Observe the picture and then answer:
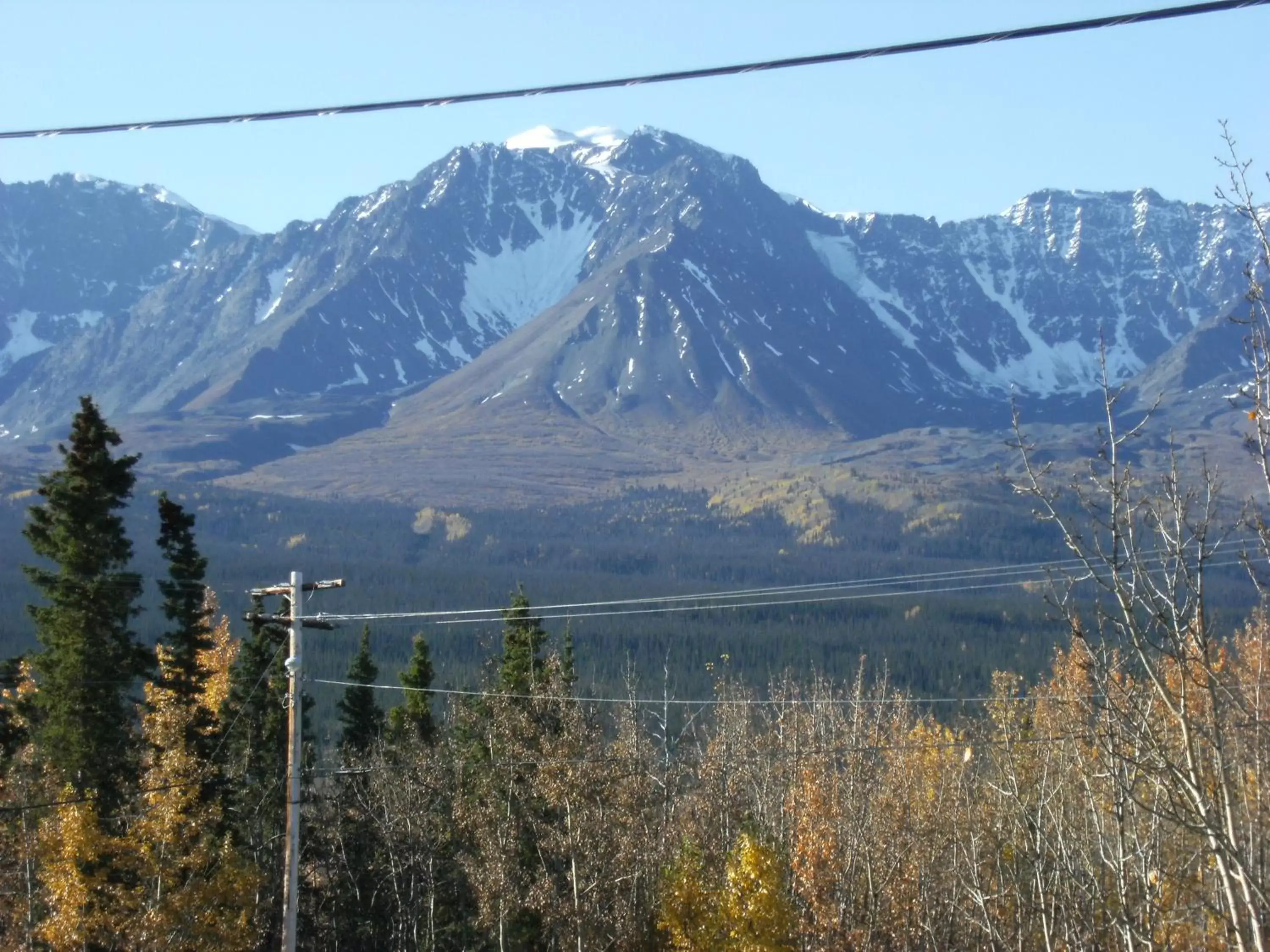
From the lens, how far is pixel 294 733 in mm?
22828

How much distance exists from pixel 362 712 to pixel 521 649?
1123cm

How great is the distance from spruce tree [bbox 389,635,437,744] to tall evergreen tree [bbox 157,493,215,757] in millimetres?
17498

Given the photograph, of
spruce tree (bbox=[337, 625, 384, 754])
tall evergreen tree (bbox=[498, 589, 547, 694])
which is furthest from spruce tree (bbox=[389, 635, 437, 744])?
tall evergreen tree (bbox=[498, 589, 547, 694])

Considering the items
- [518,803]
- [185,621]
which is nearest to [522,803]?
[518,803]

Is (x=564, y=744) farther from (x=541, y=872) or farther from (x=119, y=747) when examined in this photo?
(x=119, y=747)

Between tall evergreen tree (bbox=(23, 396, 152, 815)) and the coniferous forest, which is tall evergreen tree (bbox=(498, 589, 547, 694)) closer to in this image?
the coniferous forest

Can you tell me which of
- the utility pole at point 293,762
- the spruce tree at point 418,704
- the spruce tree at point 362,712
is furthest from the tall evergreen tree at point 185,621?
the spruce tree at point 362,712

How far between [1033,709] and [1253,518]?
167 feet

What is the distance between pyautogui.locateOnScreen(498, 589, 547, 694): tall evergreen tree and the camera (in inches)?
1763

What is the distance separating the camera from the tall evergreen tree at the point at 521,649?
44.8m

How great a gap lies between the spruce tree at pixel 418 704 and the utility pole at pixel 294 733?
96.0ft

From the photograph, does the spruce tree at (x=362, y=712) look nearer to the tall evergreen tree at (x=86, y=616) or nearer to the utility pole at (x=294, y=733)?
the tall evergreen tree at (x=86, y=616)

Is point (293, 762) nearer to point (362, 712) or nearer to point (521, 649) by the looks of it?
point (521, 649)

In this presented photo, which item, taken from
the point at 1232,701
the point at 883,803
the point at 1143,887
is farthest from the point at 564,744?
the point at 1232,701
